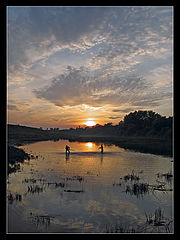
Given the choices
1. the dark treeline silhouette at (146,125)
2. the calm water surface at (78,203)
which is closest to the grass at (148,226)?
the calm water surface at (78,203)

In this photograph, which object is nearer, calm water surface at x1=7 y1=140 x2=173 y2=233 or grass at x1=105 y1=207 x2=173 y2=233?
grass at x1=105 y1=207 x2=173 y2=233

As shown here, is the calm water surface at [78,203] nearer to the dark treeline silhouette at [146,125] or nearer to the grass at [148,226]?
the grass at [148,226]

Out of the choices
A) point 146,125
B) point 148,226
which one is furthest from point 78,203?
point 146,125

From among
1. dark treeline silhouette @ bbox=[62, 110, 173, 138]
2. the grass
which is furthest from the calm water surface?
dark treeline silhouette @ bbox=[62, 110, 173, 138]

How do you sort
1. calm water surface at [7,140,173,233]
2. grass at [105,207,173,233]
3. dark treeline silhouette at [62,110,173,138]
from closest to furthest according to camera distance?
grass at [105,207,173,233] → calm water surface at [7,140,173,233] → dark treeline silhouette at [62,110,173,138]

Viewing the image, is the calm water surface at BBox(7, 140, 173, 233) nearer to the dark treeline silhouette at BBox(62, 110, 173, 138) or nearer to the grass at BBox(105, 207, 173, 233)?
the grass at BBox(105, 207, 173, 233)

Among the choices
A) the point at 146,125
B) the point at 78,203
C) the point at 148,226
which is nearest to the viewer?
the point at 148,226

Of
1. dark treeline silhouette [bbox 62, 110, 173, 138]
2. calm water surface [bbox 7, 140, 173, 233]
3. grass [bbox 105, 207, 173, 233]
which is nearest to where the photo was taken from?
grass [bbox 105, 207, 173, 233]

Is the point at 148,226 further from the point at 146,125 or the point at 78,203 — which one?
the point at 146,125
